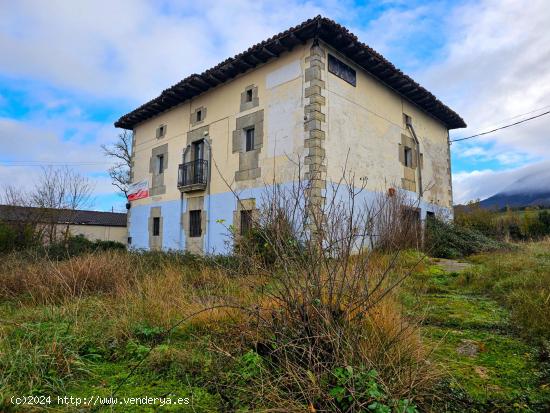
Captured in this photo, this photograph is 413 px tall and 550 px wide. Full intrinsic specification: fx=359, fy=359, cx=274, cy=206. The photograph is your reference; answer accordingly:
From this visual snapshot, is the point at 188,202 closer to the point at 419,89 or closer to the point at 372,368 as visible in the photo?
the point at 419,89

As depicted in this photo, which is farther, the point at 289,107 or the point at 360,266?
the point at 289,107

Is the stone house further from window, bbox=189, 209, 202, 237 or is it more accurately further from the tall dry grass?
the tall dry grass

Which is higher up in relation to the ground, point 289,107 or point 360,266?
point 289,107

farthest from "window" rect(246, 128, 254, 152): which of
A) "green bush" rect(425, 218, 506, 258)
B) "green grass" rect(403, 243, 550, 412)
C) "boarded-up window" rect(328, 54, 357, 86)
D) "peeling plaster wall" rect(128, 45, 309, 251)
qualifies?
"green grass" rect(403, 243, 550, 412)

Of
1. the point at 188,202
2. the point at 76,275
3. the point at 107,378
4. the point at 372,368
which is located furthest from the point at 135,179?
the point at 372,368

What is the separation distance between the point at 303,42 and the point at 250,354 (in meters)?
9.34

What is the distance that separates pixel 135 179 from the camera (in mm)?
16797

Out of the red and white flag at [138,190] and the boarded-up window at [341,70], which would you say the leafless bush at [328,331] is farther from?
the red and white flag at [138,190]

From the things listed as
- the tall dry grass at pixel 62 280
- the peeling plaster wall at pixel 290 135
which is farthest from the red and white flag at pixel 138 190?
the tall dry grass at pixel 62 280

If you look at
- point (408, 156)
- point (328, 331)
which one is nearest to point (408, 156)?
point (408, 156)

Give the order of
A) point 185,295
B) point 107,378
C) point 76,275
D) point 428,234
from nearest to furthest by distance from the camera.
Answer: point 107,378, point 185,295, point 76,275, point 428,234

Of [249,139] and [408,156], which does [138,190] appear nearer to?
[249,139]

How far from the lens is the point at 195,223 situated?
43.1 ft

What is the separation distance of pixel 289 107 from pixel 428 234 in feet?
20.1
